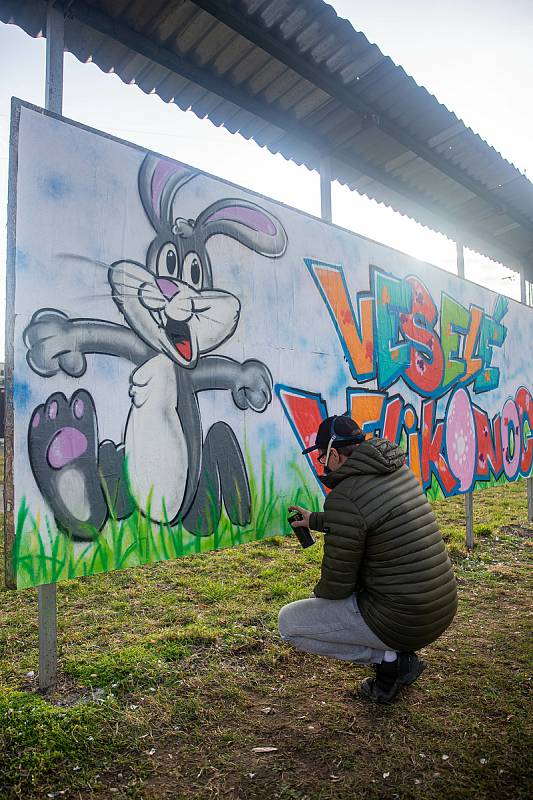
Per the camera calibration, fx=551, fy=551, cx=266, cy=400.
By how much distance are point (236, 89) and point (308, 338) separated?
208cm

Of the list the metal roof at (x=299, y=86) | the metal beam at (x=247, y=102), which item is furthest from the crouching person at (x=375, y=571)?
the metal beam at (x=247, y=102)

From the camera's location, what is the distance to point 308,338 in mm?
4676

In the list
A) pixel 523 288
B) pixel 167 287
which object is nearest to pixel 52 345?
pixel 167 287

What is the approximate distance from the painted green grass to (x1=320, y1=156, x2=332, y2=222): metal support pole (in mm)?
2362

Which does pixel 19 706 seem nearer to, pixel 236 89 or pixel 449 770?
pixel 449 770

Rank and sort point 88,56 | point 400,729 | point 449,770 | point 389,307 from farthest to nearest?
→ point 389,307, point 88,56, point 400,729, point 449,770

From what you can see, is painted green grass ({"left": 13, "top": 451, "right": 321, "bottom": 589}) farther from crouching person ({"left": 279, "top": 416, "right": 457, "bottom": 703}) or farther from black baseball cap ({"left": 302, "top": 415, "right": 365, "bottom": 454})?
black baseball cap ({"left": 302, "top": 415, "right": 365, "bottom": 454})

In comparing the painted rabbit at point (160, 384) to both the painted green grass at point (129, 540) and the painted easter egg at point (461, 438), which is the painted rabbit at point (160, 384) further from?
the painted easter egg at point (461, 438)

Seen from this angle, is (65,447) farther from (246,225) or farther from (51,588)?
(246,225)

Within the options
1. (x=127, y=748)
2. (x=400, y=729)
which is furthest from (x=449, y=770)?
(x=127, y=748)

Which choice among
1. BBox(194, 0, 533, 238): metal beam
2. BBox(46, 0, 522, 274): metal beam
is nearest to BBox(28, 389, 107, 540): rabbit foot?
BBox(46, 0, 522, 274): metal beam

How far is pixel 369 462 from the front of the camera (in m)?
3.10

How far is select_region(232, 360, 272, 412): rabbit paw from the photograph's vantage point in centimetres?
407

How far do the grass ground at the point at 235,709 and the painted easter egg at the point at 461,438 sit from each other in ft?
5.91
